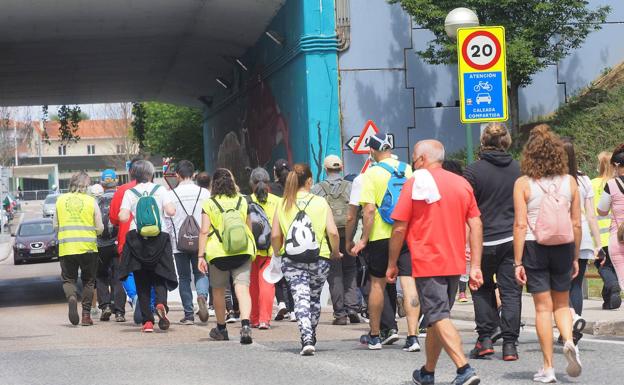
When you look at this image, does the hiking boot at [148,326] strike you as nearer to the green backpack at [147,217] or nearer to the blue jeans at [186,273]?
the blue jeans at [186,273]

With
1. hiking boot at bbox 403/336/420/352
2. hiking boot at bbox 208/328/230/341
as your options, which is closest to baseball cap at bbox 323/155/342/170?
hiking boot at bbox 208/328/230/341

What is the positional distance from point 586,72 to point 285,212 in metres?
14.1

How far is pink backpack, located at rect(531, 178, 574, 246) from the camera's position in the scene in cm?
846

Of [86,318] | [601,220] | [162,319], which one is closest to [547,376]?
[601,220]

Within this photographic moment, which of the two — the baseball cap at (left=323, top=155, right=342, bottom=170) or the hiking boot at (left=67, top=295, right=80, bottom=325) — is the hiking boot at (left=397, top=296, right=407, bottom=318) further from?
the hiking boot at (left=67, top=295, right=80, bottom=325)

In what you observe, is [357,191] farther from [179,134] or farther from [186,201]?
[179,134]

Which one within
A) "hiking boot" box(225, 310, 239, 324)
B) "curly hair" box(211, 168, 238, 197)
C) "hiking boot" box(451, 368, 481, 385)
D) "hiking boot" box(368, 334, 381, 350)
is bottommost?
"hiking boot" box(225, 310, 239, 324)

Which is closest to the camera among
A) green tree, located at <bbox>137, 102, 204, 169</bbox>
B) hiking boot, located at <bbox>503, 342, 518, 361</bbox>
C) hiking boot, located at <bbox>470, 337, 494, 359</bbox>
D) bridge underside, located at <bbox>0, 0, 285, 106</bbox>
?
hiking boot, located at <bbox>503, 342, 518, 361</bbox>

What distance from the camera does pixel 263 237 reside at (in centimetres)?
1327

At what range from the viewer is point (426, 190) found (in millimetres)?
8070

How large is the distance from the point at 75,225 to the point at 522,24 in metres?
10.2

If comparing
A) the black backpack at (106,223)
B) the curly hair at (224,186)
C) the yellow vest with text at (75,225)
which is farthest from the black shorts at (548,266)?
the black backpack at (106,223)

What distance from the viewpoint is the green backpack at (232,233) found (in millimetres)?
11641

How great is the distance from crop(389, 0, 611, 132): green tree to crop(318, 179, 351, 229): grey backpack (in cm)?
809
